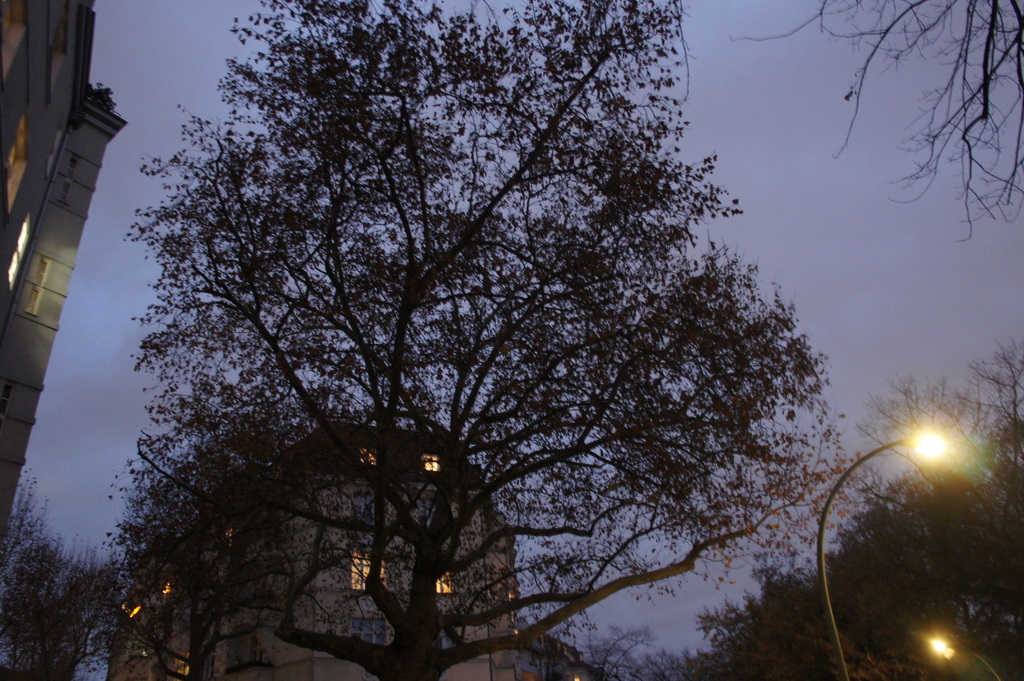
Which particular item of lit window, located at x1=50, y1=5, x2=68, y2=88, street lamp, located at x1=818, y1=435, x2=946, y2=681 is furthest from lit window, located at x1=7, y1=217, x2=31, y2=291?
street lamp, located at x1=818, y1=435, x2=946, y2=681

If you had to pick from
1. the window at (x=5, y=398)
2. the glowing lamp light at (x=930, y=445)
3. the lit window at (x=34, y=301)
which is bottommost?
the glowing lamp light at (x=930, y=445)

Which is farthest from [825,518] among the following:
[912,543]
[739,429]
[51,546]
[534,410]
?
[51,546]

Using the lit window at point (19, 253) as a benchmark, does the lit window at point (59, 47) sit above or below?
above

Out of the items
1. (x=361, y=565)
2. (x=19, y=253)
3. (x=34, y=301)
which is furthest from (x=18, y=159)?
(x=361, y=565)

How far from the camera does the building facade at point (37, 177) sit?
13242 millimetres

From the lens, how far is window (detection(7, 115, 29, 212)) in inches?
583

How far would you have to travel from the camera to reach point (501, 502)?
57.5 ft

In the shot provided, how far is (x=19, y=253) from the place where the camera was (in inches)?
706

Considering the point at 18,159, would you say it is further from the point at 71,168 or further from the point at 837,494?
the point at 837,494

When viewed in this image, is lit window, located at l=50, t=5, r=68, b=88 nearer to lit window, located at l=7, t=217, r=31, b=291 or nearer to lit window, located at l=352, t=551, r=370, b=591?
lit window, located at l=7, t=217, r=31, b=291

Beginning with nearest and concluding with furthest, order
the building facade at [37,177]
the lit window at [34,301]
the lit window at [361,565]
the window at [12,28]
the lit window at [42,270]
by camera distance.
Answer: the window at [12,28], the building facade at [37,177], the lit window at [361,565], the lit window at [34,301], the lit window at [42,270]

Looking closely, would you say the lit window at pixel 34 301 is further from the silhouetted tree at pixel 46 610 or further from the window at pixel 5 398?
the silhouetted tree at pixel 46 610

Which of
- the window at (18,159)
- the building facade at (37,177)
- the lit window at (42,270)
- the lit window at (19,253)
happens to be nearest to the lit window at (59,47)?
the building facade at (37,177)

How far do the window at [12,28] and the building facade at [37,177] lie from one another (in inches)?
0.7
